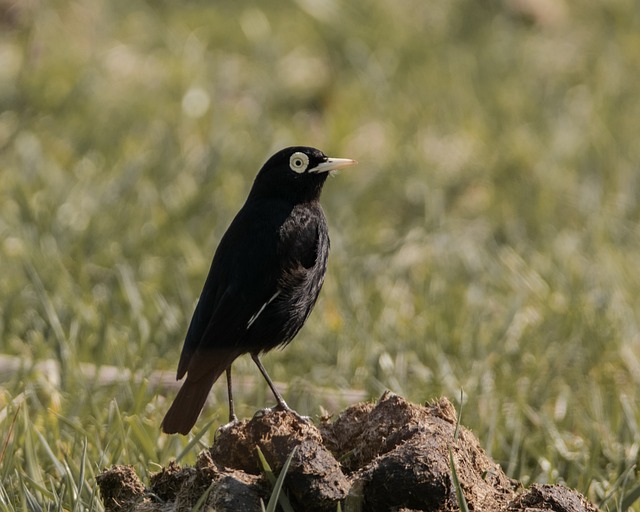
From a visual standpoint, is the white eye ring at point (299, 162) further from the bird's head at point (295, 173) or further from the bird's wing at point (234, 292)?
the bird's wing at point (234, 292)

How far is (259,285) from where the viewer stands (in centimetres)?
398

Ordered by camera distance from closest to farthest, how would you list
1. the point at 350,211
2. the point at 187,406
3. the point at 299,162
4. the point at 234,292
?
the point at 187,406 < the point at 234,292 < the point at 299,162 < the point at 350,211

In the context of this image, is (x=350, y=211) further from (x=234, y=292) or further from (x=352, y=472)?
(x=352, y=472)

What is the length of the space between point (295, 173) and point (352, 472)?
1.29m

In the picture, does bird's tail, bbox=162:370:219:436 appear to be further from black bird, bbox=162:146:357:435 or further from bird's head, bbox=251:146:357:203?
bird's head, bbox=251:146:357:203

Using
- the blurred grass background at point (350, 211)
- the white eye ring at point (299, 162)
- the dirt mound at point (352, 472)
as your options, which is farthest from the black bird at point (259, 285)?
the dirt mound at point (352, 472)

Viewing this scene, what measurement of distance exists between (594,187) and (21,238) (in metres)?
3.55

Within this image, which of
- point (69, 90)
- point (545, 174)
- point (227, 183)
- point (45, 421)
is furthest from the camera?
point (69, 90)

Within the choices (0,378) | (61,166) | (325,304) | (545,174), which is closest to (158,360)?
(0,378)

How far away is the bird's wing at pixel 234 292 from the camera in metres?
3.89

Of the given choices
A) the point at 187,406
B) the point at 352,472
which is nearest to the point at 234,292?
the point at 187,406

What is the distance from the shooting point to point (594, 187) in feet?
26.2

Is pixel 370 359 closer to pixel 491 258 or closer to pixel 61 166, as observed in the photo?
pixel 491 258

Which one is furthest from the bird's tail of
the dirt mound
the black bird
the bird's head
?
the bird's head
